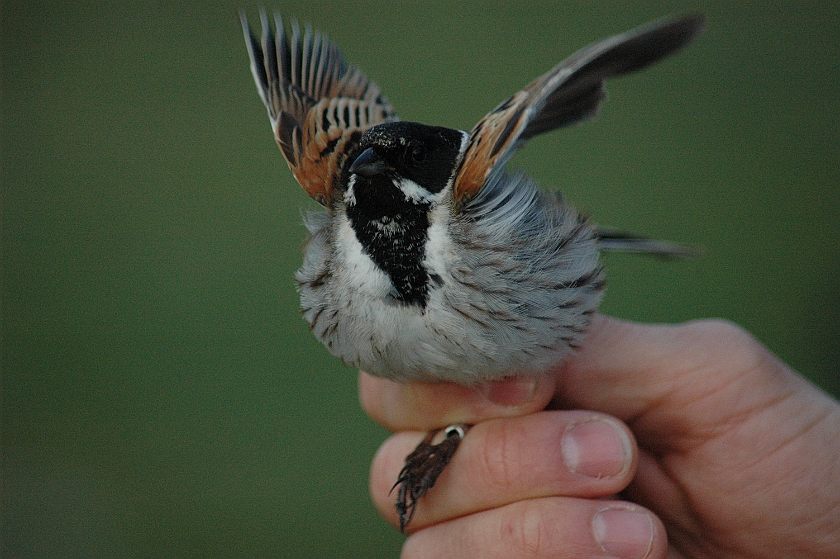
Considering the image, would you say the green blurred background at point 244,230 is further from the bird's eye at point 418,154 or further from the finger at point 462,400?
the bird's eye at point 418,154

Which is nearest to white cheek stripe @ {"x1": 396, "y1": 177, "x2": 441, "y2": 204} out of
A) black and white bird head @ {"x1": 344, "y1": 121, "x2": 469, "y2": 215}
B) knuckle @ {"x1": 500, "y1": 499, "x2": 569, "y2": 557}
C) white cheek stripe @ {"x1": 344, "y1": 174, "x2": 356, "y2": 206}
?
black and white bird head @ {"x1": 344, "y1": 121, "x2": 469, "y2": 215}

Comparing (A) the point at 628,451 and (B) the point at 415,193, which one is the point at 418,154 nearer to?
(B) the point at 415,193

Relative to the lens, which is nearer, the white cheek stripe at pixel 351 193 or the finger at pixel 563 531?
the white cheek stripe at pixel 351 193

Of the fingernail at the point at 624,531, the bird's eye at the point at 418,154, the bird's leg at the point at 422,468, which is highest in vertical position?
the bird's eye at the point at 418,154

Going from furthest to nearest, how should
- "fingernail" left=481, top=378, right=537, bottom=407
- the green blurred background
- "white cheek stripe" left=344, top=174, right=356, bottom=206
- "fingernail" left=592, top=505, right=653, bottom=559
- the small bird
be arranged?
the green blurred background, "fingernail" left=481, top=378, right=537, bottom=407, "fingernail" left=592, top=505, right=653, bottom=559, "white cheek stripe" left=344, top=174, right=356, bottom=206, the small bird

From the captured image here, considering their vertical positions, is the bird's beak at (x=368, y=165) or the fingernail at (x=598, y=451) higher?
the bird's beak at (x=368, y=165)

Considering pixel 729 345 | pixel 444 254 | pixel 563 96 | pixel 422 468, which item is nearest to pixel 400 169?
pixel 444 254

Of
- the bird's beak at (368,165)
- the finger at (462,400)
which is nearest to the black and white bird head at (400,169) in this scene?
the bird's beak at (368,165)

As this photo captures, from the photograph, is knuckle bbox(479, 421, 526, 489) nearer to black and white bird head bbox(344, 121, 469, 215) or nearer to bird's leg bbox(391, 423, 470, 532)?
bird's leg bbox(391, 423, 470, 532)
